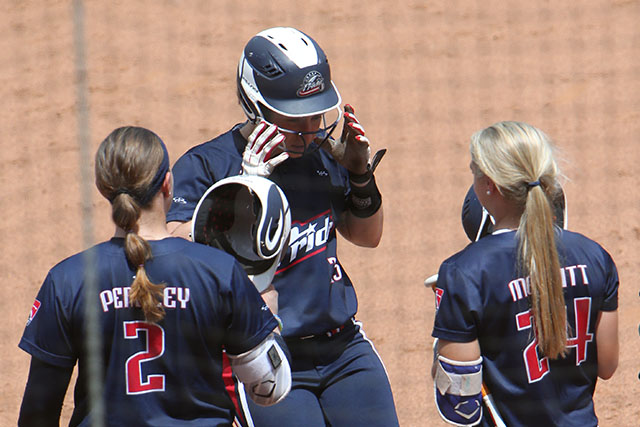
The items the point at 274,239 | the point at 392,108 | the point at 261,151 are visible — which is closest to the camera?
the point at 274,239

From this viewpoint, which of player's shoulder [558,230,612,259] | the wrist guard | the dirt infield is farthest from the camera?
the dirt infield

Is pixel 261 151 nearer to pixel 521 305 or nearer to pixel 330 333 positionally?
pixel 330 333

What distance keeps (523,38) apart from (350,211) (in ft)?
22.3

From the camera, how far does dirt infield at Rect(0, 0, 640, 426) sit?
6.32 m

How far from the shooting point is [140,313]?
2.48m

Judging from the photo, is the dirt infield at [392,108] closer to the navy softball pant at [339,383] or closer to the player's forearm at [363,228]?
the player's forearm at [363,228]

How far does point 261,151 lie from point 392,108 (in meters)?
5.85

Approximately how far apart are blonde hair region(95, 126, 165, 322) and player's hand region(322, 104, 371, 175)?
3.14 feet

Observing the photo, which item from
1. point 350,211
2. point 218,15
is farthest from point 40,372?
point 218,15

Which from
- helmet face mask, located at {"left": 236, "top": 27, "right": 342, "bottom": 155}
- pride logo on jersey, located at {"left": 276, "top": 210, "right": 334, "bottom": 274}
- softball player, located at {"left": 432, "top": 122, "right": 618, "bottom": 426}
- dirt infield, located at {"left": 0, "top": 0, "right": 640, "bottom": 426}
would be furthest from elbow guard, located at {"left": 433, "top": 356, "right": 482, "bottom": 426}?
dirt infield, located at {"left": 0, "top": 0, "right": 640, "bottom": 426}

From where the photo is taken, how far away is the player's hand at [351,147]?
330 centimetres

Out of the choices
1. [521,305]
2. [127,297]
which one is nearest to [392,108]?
[521,305]

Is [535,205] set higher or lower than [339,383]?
higher

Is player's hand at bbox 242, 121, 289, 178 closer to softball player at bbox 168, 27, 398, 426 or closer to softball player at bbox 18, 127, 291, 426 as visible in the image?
softball player at bbox 168, 27, 398, 426
